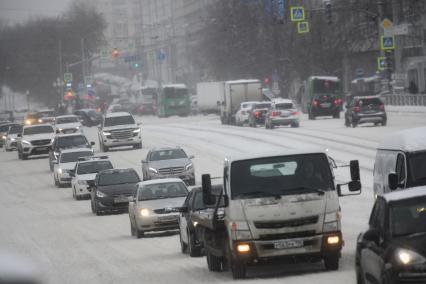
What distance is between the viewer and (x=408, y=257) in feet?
34.0

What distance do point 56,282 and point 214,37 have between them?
354 feet

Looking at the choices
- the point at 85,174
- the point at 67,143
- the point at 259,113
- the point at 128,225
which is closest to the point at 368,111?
the point at 259,113

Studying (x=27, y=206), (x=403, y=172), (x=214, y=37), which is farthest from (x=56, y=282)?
(x=214, y=37)

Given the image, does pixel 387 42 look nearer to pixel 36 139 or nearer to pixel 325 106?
pixel 325 106

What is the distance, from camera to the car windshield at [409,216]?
36.2ft

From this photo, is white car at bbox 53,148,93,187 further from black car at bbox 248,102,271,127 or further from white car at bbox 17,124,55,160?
black car at bbox 248,102,271,127

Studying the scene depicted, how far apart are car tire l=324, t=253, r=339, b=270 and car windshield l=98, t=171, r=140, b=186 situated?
1843cm

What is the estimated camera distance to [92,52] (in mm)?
153375

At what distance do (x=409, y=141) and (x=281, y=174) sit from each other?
2620mm

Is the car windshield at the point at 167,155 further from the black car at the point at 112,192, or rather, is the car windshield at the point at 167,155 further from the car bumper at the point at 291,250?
the car bumper at the point at 291,250

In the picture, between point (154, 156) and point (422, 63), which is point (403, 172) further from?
point (422, 63)

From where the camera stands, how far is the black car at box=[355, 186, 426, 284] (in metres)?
10.2

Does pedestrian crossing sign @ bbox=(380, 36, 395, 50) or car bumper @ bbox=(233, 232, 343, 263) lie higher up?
pedestrian crossing sign @ bbox=(380, 36, 395, 50)

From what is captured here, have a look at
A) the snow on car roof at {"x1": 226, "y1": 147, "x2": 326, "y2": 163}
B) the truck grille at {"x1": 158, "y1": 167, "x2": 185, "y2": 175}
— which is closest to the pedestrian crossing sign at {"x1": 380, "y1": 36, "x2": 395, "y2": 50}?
the truck grille at {"x1": 158, "y1": 167, "x2": 185, "y2": 175}
